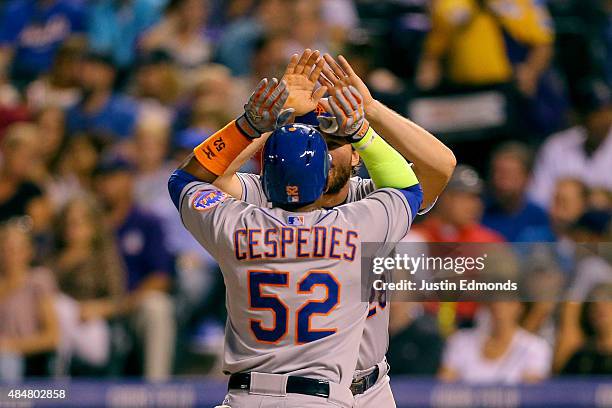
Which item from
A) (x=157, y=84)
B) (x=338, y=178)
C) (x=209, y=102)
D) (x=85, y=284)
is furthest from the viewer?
(x=157, y=84)

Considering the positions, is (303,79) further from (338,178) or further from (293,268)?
(293,268)

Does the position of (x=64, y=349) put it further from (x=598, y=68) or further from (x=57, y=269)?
(x=598, y=68)

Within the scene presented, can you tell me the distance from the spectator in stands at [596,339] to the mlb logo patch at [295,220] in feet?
13.6

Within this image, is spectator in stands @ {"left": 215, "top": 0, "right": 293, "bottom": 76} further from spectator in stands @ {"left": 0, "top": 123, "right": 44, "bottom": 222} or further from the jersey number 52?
the jersey number 52

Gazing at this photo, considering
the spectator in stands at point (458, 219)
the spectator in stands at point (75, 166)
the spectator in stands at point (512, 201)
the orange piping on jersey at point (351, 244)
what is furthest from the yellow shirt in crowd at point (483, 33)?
the orange piping on jersey at point (351, 244)

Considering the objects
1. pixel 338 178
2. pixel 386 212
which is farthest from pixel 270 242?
pixel 338 178

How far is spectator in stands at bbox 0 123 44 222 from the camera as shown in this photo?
869cm

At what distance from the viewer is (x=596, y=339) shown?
7.70 meters

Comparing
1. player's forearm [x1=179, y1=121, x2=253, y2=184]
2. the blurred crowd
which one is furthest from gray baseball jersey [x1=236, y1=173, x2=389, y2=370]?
the blurred crowd

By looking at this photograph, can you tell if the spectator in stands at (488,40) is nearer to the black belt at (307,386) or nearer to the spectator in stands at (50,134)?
the spectator in stands at (50,134)

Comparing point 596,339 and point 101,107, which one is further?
point 101,107

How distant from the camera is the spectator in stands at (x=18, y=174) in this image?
8.69 meters

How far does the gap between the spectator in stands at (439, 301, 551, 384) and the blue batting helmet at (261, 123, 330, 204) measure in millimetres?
3855

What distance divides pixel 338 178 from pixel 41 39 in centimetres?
689
